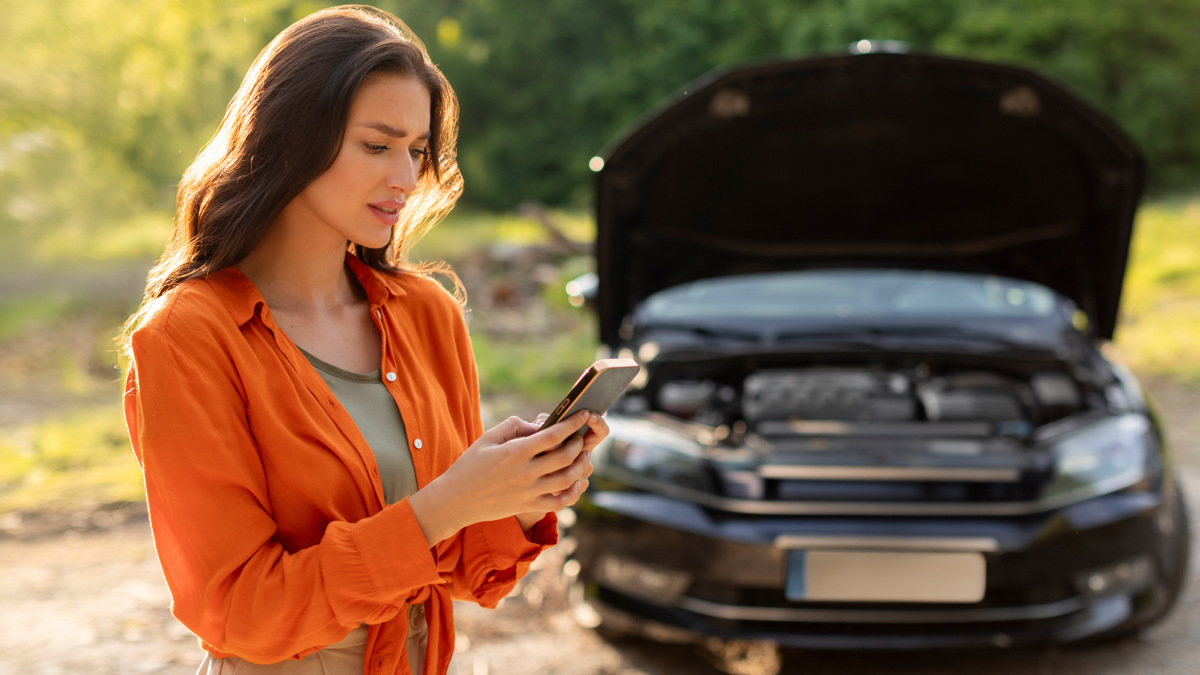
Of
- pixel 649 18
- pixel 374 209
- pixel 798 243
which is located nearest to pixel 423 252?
pixel 798 243

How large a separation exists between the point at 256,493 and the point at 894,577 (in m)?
1.85

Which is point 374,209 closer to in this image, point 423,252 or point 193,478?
point 193,478

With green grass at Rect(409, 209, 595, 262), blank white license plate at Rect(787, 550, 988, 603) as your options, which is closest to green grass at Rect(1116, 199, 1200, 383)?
blank white license plate at Rect(787, 550, 988, 603)

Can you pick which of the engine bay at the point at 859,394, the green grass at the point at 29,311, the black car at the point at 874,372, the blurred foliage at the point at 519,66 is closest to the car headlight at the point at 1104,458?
the black car at the point at 874,372

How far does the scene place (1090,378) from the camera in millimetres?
2910

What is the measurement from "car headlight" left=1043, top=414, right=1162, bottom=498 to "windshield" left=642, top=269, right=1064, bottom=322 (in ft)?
2.48

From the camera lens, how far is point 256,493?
1038 millimetres

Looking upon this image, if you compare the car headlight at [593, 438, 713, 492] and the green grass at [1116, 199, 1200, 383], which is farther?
the green grass at [1116, 199, 1200, 383]

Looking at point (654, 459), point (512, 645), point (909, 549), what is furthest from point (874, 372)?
point (512, 645)

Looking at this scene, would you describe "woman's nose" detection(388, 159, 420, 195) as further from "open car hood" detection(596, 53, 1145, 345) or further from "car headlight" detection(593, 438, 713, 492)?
"open car hood" detection(596, 53, 1145, 345)

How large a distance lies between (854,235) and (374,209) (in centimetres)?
273

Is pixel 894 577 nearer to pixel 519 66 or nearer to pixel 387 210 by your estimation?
pixel 387 210

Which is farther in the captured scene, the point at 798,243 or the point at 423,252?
the point at 423,252

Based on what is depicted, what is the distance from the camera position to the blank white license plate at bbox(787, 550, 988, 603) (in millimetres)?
2354
